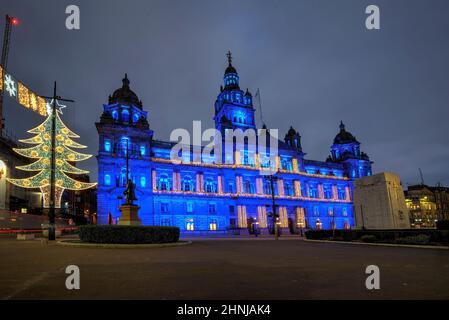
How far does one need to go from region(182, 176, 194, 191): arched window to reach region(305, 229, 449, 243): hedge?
1236 inches

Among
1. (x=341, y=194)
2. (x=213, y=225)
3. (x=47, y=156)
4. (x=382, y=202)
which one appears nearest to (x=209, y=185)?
(x=213, y=225)

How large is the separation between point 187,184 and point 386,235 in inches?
1579

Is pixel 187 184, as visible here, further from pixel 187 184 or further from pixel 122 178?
pixel 122 178

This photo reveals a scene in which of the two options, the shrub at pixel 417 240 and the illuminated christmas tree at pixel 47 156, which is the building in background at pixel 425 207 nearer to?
the shrub at pixel 417 240

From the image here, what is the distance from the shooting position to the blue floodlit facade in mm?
51406

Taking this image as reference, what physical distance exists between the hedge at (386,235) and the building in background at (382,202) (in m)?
2.20

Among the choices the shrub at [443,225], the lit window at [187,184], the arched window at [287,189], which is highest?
the lit window at [187,184]

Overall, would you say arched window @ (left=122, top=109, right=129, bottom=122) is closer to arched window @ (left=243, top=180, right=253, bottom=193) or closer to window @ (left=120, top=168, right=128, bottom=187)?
window @ (left=120, top=168, right=128, bottom=187)

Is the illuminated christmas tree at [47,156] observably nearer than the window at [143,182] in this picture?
Yes

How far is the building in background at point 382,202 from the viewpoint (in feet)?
82.4

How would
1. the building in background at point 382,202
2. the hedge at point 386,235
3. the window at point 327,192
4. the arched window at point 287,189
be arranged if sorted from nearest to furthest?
the hedge at point 386,235
the building in background at point 382,202
the arched window at point 287,189
the window at point 327,192

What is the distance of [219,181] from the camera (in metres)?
60.0

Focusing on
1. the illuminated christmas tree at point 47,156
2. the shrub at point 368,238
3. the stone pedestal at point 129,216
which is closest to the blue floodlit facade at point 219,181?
the illuminated christmas tree at point 47,156

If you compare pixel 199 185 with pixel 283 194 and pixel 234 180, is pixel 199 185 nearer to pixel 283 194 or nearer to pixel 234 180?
pixel 234 180
